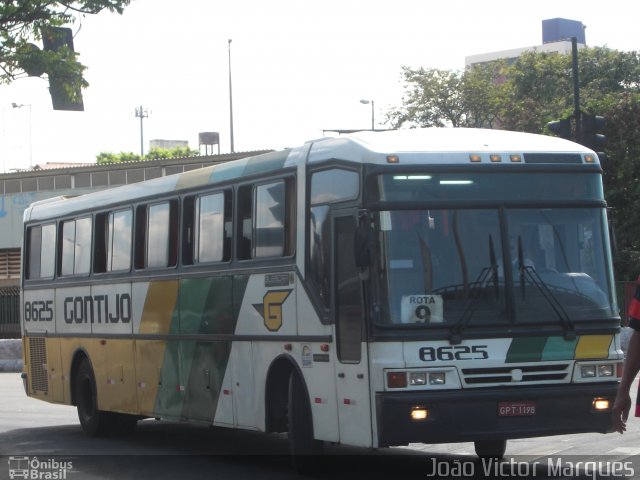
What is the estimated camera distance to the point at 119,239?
50.8ft

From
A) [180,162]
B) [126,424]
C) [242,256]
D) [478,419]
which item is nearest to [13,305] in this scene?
[180,162]

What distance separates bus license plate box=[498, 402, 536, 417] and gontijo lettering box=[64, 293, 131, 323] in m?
6.62

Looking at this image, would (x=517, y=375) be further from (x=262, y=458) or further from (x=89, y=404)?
(x=89, y=404)

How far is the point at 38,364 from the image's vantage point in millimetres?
17859

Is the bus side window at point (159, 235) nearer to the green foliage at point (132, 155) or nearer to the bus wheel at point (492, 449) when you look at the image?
the bus wheel at point (492, 449)

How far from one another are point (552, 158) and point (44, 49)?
6.35 m

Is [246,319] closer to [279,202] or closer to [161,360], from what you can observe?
[279,202]

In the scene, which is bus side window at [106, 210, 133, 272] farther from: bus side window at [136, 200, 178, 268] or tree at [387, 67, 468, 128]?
tree at [387, 67, 468, 128]

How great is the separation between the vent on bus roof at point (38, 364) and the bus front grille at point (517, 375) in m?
9.36

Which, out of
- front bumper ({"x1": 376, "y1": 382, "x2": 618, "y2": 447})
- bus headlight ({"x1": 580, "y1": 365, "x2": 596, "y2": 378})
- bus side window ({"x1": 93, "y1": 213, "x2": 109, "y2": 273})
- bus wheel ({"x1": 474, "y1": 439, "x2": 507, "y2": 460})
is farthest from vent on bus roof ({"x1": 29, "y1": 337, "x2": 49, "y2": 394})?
bus headlight ({"x1": 580, "y1": 365, "x2": 596, "y2": 378})

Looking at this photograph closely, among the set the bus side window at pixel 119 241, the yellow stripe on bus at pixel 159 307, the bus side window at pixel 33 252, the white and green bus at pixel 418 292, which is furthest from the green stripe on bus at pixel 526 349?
the bus side window at pixel 33 252

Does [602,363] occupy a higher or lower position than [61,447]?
higher

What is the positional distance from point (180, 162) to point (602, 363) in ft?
130

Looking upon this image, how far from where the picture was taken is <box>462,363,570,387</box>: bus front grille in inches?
382
